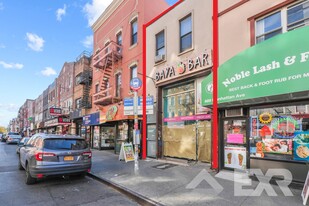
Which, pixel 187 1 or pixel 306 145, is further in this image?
pixel 187 1

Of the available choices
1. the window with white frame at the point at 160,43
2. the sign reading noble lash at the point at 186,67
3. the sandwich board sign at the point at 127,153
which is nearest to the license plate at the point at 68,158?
the sandwich board sign at the point at 127,153

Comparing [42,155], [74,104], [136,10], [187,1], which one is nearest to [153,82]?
[187,1]

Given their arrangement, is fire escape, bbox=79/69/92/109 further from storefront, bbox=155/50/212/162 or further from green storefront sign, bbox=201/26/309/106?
green storefront sign, bbox=201/26/309/106

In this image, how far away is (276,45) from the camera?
5.71 m

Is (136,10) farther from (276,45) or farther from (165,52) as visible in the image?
(276,45)

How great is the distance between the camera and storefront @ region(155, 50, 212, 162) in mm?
8990

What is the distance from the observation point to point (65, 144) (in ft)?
24.1

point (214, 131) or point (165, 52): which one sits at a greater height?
point (165, 52)

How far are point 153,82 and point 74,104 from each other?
1570 cm

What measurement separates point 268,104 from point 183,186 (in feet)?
12.2

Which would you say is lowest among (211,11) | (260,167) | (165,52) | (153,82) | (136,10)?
(260,167)

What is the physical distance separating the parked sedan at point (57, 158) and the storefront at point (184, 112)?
4585 mm

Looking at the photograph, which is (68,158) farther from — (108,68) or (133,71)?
(108,68)

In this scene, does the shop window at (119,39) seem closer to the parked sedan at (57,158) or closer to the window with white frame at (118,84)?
the window with white frame at (118,84)
